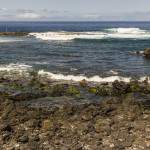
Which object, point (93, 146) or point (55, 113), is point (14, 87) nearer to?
point (55, 113)

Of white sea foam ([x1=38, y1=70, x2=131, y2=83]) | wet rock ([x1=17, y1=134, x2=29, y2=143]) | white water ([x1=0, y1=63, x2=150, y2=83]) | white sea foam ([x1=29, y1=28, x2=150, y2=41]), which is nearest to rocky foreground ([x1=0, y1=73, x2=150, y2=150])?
wet rock ([x1=17, y1=134, x2=29, y2=143])

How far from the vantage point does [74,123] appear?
14508 millimetres

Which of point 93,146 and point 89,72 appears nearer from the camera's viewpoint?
point 93,146

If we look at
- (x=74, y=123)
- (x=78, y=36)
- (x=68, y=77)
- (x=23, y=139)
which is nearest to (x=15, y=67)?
(x=68, y=77)

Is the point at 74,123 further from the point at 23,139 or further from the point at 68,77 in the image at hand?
the point at 68,77

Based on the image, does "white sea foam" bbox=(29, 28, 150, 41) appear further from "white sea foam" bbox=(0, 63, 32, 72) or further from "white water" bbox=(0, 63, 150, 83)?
"white water" bbox=(0, 63, 150, 83)

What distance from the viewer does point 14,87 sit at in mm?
20625

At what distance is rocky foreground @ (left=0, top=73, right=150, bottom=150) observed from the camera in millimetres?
13414

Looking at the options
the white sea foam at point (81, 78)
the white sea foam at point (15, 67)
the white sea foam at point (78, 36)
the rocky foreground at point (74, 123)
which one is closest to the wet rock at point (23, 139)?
the rocky foreground at point (74, 123)

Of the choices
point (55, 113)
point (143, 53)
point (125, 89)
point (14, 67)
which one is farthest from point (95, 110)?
point (143, 53)

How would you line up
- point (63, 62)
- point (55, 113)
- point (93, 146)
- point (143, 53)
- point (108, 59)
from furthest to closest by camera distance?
point (143, 53) → point (108, 59) → point (63, 62) → point (55, 113) → point (93, 146)

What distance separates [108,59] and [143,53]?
326 inches

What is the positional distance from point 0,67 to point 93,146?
2671 cm

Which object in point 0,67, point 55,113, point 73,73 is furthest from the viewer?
point 0,67
